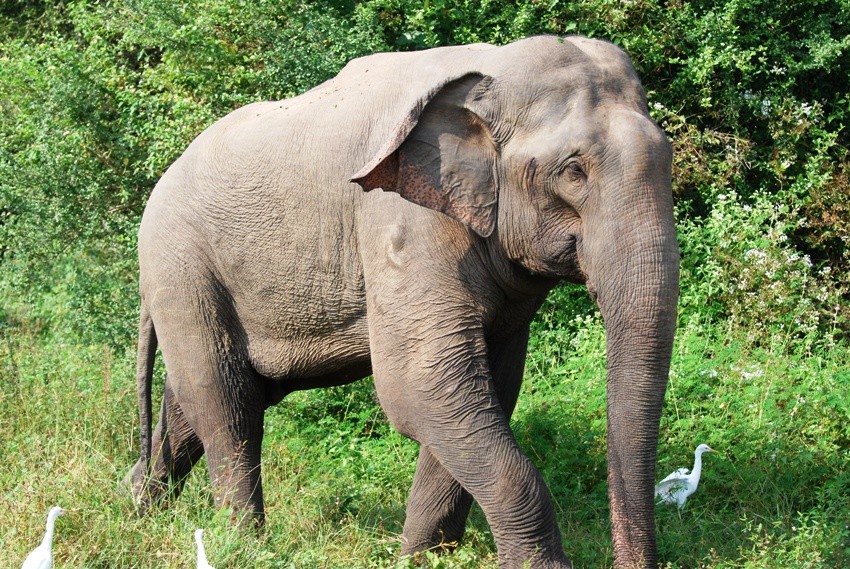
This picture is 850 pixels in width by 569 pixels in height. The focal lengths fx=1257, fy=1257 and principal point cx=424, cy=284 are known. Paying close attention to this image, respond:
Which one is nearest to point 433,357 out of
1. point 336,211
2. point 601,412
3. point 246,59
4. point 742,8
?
point 336,211

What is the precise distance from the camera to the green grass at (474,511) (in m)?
5.18

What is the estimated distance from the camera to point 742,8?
916cm

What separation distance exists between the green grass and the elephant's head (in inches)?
41.2

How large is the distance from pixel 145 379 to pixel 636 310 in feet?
9.62

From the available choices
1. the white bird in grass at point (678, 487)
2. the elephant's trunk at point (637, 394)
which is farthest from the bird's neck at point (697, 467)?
the elephant's trunk at point (637, 394)

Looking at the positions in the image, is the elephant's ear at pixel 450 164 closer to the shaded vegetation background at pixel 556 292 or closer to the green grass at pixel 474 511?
the green grass at pixel 474 511

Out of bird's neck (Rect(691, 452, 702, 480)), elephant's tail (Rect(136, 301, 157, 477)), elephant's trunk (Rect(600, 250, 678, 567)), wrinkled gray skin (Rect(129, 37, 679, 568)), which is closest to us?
elephant's trunk (Rect(600, 250, 678, 567))

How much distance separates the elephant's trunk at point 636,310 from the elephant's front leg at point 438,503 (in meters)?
1.11

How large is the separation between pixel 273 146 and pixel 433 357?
51.7 inches

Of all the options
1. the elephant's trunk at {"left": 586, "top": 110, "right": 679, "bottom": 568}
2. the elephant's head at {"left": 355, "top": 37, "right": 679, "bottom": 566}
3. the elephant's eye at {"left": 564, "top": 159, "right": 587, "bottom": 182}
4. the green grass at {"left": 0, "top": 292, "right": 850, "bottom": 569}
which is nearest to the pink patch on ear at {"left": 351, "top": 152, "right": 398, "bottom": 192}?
the elephant's head at {"left": 355, "top": 37, "right": 679, "bottom": 566}

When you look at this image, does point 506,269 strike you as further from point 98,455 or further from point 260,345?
point 98,455

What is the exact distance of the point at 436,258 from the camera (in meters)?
4.67

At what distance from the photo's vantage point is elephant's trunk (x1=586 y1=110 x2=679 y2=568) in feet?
13.8

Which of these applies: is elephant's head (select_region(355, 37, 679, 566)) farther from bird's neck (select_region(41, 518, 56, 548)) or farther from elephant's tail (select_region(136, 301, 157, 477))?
elephant's tail (select_region(136, 301, 157, 477))
